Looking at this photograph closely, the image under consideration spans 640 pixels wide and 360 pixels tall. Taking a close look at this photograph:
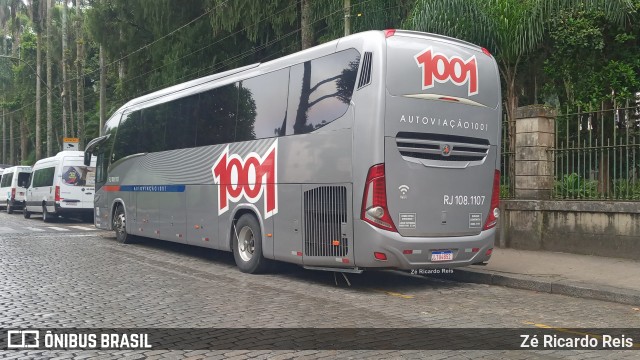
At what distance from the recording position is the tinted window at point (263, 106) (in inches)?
400

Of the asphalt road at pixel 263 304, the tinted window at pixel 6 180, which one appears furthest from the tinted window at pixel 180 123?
the tinted window at pixel 6 180

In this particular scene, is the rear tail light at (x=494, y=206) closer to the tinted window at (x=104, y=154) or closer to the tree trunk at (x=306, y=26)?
the tree trunk at (x=306, y=26)

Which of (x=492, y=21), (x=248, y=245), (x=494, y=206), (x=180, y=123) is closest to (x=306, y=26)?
(x=492, y=21)

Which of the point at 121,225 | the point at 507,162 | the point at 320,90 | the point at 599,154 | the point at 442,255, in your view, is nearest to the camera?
the point at 442,255

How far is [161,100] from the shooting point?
14.1 m

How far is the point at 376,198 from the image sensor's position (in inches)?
333

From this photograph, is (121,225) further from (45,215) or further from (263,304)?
(45,215)

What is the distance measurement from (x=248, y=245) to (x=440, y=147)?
3965 mm

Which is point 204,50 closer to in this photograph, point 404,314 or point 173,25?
point 173,25

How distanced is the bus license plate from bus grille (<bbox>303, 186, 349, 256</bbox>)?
48.6 inches

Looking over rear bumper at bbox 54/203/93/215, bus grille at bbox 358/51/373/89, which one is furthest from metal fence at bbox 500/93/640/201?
rear bumper at bbox 54/203/93/215

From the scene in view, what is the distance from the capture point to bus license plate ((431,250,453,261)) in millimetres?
8820

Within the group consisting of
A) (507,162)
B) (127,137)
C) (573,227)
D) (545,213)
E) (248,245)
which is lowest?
(248,245)

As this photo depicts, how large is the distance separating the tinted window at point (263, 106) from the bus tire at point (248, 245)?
1.47 m
